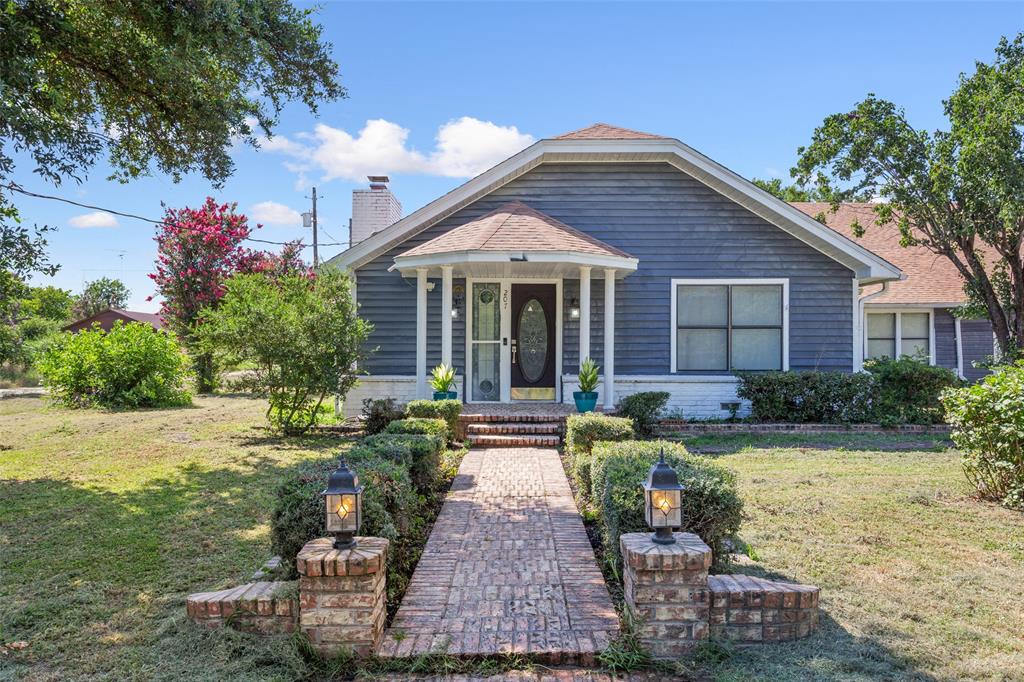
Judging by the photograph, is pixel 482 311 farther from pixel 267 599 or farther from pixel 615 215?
pixel 267 599

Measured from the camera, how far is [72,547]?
17.4 feet

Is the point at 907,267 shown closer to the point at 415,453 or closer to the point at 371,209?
the point at 371,209

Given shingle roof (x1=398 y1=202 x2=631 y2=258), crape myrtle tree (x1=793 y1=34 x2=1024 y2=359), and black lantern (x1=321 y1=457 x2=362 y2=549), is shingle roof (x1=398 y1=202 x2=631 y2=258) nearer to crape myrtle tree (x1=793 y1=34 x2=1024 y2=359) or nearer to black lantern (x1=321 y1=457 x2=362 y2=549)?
crape myrtle tree (x1=793 y1=34 x2=1024 y2=359)

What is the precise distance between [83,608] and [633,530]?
3.43 meters

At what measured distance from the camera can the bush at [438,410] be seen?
9.62 metres

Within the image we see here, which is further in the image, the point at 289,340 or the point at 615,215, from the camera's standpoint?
the point at 615,215

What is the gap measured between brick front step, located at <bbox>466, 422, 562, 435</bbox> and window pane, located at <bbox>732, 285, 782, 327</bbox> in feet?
14.8

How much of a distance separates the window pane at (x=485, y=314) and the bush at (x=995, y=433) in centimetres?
748

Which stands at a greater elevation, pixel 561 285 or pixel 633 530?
pixel 561 285

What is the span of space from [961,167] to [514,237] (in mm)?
8728

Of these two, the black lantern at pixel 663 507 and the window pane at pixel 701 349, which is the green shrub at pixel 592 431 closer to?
the black lantern at pixel 663 507

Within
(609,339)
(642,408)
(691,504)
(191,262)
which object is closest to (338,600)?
(691,504)

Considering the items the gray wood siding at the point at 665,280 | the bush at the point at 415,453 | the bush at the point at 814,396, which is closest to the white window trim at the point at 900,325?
the gray wood siding at the point at 665,280

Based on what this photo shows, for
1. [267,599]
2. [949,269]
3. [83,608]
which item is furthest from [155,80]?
[949,269]
